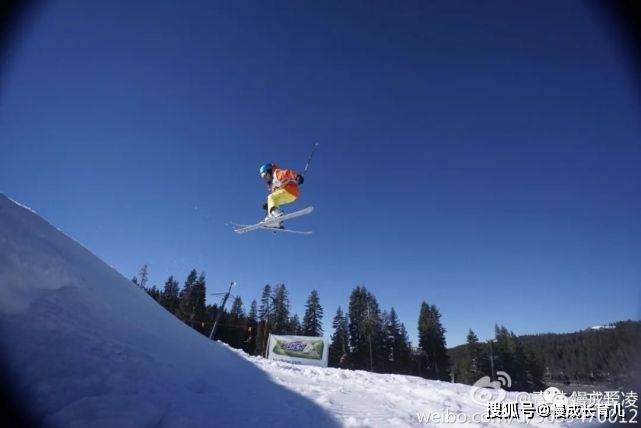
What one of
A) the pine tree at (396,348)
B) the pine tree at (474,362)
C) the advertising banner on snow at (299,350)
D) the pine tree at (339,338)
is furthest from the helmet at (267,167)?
the pine tree at (474,362)

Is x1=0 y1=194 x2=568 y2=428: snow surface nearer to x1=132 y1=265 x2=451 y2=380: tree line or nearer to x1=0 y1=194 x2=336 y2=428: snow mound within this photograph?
x1=0 y1=194 x2=336 y2=428: snow mound

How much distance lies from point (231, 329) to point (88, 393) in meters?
52.5

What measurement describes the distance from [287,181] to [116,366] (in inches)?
336

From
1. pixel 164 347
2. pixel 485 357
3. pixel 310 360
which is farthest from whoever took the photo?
pixel 485 357

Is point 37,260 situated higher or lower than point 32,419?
higher

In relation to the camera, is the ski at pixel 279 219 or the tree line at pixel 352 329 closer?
the ski at pixel 279 219

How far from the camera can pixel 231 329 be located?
172 feet

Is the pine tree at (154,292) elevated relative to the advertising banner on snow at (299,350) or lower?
elevated

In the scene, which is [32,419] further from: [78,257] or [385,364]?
[385,364]

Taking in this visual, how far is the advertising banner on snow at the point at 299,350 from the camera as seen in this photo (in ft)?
76.4

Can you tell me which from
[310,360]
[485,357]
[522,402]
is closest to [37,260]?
[522,402]

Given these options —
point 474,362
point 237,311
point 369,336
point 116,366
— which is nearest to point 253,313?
point 237,311

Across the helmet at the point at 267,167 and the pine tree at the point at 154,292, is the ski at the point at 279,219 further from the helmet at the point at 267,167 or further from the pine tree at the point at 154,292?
the pine tree at the point at 154,292

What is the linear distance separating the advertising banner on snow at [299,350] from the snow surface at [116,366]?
16.2 m
